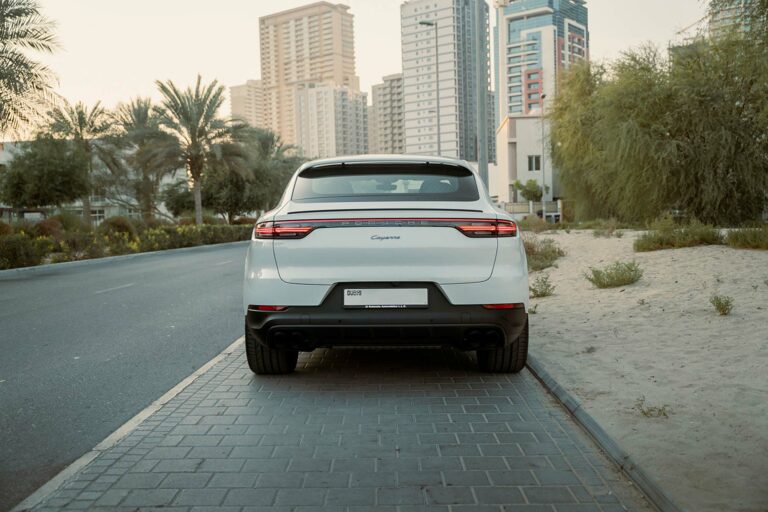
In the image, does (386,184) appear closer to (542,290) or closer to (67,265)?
(542,290)

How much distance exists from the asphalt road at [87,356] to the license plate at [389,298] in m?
1.76

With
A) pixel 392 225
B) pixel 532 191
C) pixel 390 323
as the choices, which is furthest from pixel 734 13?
pixel 532 191

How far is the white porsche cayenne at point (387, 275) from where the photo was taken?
502 cm

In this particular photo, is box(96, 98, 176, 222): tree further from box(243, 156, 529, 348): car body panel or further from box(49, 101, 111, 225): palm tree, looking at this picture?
box(243, 156, 529, 348): car body panel

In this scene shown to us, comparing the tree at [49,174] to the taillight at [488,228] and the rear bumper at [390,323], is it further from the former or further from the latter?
the taillight at [488,228]

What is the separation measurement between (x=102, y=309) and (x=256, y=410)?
7.01 m

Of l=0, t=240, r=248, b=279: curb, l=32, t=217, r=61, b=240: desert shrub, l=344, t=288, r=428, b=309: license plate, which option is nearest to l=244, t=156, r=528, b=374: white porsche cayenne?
l=344, t=288, r=428, b=309: license plate

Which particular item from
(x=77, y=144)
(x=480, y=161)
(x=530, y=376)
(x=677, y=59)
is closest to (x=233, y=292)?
(x=480, y=161)

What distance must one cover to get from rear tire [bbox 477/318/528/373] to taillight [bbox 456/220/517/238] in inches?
38.7

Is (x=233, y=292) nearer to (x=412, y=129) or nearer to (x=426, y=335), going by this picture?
(x=426, y=335)

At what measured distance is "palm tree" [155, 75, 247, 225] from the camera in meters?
38.8

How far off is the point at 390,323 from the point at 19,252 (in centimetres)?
1941

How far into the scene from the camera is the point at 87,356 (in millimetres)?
7191

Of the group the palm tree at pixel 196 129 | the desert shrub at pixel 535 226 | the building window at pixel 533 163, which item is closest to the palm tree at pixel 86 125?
the palm tree at pixel 196 129
